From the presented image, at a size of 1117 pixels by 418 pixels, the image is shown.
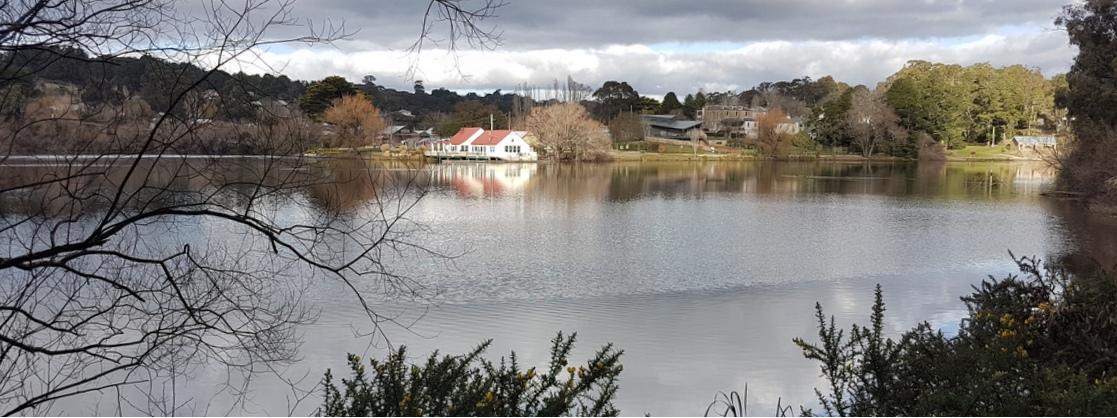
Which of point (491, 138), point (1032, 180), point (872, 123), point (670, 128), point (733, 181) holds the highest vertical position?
point (872, 123)

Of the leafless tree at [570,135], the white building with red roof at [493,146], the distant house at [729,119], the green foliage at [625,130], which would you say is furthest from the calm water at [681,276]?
the distant house at [729,119]

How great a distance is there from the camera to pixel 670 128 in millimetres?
69625

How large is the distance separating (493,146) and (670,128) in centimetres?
2135

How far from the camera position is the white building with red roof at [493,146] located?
53125 millimetres

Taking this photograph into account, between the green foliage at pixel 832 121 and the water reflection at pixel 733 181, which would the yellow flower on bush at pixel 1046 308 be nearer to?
the water reflection at pixel 733 181

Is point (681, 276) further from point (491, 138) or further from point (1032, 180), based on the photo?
point (491, 138)

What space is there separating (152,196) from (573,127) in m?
48.1

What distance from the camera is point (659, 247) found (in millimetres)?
14867

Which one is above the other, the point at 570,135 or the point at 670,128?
the point at 670,128

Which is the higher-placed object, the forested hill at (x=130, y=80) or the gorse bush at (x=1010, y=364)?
the forested hill at (x=130, y=80)

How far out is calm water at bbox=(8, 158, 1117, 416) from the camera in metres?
7.38

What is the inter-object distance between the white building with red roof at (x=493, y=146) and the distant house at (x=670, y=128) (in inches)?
615

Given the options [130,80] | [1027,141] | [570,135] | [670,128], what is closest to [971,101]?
[1027,141]

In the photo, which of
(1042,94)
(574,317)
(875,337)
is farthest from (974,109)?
(875,337)
